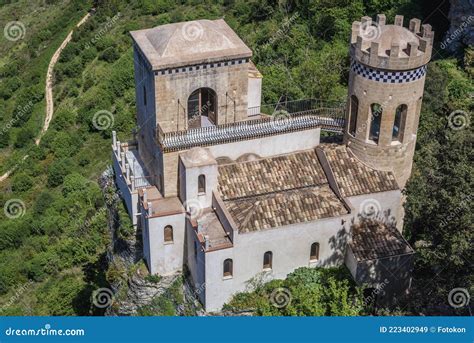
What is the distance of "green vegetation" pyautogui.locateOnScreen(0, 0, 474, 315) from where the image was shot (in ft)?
108

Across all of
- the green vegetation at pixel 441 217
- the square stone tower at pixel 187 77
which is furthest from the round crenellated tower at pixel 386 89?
the square stone tower at pixel 187 77

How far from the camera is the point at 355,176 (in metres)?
37.1

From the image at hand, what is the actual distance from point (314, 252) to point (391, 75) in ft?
34.8

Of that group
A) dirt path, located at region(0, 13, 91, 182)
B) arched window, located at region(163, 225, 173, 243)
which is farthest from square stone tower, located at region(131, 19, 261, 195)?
dirt path, located at region(0, 13, 91, 182)

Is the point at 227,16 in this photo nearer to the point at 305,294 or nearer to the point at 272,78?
the point at 272,78

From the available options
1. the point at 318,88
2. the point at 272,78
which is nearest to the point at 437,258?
the point at 318,88

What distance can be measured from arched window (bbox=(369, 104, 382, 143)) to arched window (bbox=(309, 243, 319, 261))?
6.88 m

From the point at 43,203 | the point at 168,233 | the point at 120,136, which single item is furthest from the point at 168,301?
the point at 120,136

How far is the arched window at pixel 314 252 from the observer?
36.4m

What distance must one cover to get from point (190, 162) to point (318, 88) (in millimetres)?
23317

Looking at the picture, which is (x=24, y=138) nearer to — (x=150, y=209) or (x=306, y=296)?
(x=150, y=209)

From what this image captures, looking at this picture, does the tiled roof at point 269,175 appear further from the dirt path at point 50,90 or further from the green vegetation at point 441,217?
the dirt path at point 50,90

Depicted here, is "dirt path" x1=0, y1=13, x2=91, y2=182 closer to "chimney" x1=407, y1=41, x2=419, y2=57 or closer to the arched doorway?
the arched doorway

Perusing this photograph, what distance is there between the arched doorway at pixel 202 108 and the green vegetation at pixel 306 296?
1036 centimetres
